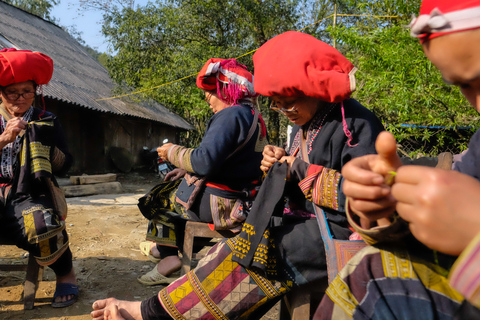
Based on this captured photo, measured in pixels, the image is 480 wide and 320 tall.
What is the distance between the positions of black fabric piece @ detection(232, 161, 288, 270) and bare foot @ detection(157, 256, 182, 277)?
1698 millimetres

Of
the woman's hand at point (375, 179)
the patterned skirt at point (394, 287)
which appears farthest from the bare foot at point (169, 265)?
the woman's hand at point (375, 179)

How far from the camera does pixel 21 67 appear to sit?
2562mm

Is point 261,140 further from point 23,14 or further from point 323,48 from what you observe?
point 23,14

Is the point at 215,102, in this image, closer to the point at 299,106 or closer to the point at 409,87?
the point at 299,106

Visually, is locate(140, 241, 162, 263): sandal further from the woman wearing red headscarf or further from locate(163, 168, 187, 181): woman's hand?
the woman wearing red headscarf

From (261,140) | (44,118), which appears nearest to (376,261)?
(261,140)

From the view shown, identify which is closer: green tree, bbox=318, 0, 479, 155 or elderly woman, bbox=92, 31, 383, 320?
elderly woman, bbox=92, 31, 383, 320

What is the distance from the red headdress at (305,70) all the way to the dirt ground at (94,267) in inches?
68.8

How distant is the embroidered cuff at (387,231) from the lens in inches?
40.1

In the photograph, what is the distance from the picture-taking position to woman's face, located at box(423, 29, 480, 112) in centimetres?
80

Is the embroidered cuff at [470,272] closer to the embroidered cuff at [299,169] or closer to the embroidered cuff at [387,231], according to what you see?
the embroidered cuff at [387,231]

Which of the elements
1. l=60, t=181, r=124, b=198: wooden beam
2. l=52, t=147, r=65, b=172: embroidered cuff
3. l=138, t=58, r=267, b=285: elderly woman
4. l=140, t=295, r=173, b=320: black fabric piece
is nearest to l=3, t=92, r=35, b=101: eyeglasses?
l=52, t=147, r=65, b=172: embroidered cuff

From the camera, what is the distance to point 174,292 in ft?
5.47

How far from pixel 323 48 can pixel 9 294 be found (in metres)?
2.93
